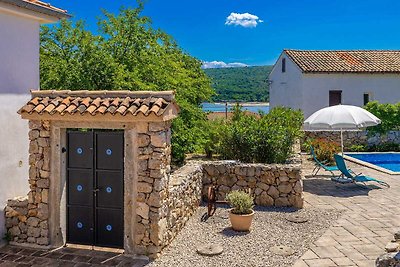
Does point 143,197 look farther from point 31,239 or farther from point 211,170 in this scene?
point 211,170

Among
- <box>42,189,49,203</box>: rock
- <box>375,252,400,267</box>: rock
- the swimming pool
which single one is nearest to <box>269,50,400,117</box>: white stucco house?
the swimming pool

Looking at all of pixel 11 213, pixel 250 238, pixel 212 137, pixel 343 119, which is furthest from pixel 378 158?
pixel 11 213

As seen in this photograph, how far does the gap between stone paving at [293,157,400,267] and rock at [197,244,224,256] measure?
5.16 feet

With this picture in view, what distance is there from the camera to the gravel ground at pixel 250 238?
791cm

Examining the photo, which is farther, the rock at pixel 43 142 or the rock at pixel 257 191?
the rock at pixel 257 191

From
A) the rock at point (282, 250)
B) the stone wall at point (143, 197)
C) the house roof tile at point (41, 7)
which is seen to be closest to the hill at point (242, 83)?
the house roof tile at point (41, 7)

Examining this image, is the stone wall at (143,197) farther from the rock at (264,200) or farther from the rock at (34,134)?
the rock at (264,200)

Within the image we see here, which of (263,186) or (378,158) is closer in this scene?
(263,186)

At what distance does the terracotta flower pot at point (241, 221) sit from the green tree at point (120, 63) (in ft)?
12.9

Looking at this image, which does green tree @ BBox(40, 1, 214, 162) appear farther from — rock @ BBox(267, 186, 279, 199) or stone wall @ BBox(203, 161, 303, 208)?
rock @ BBox(267, 186, 279, 199)

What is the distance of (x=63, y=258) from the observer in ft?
26.1

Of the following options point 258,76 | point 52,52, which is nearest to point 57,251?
point 52,52

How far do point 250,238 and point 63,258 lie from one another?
4.00 m

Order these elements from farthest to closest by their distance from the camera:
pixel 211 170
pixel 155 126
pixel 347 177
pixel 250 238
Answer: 1. pixel 347 177
2. pixel 211 170
3. pixel 250 238
4. pixel 155 126
